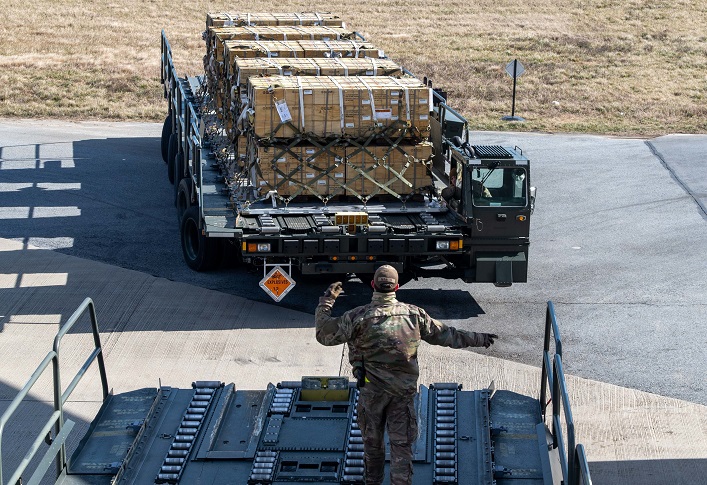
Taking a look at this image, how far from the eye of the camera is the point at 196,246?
14.3 metres

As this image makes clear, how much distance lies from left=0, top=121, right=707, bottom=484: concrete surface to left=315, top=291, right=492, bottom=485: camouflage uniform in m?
3.01

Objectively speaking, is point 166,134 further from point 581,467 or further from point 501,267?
point 581,467

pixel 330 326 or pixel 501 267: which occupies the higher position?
pixel 330 326

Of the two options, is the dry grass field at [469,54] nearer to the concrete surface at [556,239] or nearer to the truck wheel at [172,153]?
the concrete surface at [556,239]

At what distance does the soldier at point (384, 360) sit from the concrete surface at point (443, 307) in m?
3.01

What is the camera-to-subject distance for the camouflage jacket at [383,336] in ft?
22.1

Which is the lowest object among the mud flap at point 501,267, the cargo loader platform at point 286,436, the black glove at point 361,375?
the mud flap at point 501,267

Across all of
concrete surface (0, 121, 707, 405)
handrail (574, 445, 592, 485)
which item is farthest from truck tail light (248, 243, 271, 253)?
handrail (574, 445, 592, 485)

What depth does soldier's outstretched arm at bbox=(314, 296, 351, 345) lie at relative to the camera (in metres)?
6.77

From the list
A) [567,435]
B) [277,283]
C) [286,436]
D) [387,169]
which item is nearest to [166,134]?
[387,169]

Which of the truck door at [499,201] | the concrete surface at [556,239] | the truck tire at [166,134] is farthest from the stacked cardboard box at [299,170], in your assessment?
the truck tire at [166,134]

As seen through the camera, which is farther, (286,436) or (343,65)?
(343,65)

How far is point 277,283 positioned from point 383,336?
5798mm

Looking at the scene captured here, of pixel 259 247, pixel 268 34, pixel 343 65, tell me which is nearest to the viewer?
pixel 259 247
